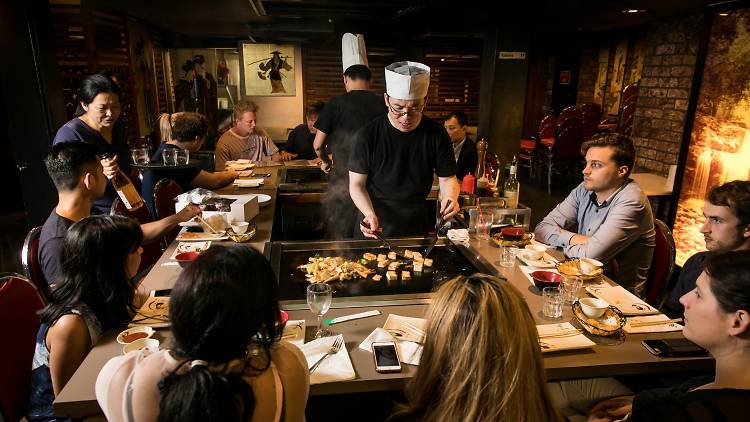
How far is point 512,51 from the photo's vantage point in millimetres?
5965

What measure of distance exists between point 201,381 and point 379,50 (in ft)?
25.9

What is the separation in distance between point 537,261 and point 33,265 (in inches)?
100

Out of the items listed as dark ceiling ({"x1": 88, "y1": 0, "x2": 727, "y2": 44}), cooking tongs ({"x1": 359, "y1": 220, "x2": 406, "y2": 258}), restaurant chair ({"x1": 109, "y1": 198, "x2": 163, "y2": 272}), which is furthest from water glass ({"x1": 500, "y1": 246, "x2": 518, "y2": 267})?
restaurant chair ({"x1": 109, "y1": 198, "x2": 163, "y2": 272})

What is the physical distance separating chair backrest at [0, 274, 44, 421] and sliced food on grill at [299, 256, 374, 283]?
1165mm

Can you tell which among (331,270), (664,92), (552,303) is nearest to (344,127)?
(331,270)

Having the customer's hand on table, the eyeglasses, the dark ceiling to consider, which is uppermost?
the dark ceiling

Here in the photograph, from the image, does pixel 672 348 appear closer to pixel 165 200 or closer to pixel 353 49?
pixel 165 200

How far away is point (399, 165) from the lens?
3088 millimetres

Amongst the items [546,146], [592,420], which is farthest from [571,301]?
[546,146]

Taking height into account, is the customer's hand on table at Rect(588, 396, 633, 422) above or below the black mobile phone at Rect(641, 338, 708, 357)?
below

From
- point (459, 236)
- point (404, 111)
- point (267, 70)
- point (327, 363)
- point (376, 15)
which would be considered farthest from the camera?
point (267, 70)

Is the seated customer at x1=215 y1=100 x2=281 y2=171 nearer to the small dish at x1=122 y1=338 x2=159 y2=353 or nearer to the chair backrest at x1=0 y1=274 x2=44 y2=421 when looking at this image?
the chair backrest at x1=0 y1=274 x2=44 y2=421

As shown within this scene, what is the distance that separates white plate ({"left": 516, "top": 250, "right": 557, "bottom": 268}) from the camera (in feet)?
7.92

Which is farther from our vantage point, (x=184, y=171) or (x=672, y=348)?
(x=184, y=171)
